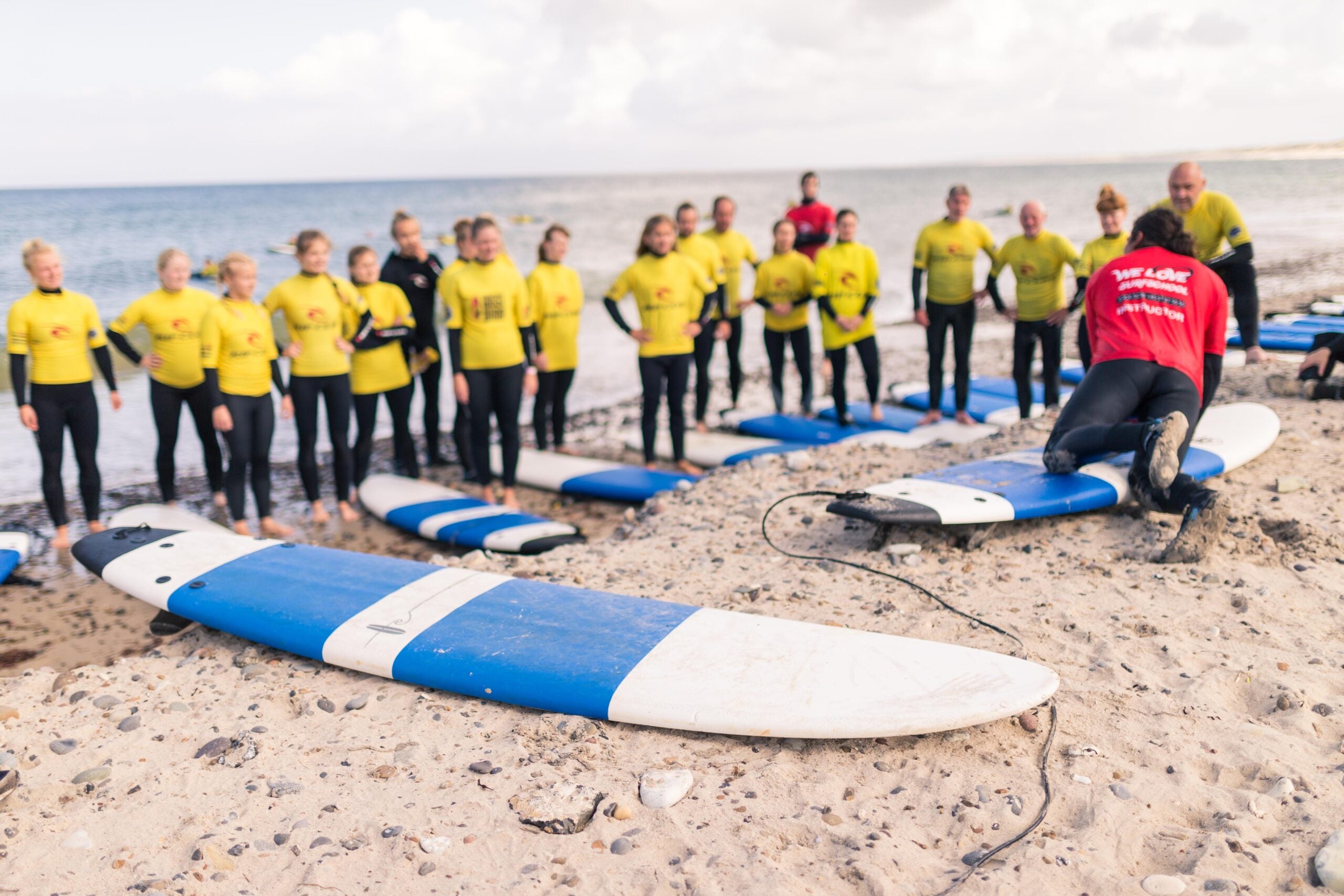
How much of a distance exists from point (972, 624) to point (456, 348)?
3542 mm

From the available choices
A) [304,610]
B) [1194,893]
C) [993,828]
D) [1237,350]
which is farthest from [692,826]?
[1237,350]

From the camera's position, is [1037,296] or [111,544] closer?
[111,544]

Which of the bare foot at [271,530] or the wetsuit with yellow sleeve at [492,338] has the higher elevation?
the wetsuit with yellow sleeve at [492,338]

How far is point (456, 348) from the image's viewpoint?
550 centimetres

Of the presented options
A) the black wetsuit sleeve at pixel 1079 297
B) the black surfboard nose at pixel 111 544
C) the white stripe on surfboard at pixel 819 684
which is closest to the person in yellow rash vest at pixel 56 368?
the black surfboard nose at pixel 111 544

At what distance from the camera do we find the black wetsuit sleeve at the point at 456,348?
548cm

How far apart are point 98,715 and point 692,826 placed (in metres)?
2.01

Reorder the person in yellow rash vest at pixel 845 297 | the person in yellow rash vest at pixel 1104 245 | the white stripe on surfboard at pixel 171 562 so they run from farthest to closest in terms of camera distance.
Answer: the person in yellow rash vest at pixel 845 297 < the person in yellow rash vest at pixel 1104 245 < the white stripe on surfboard at pixel 171 562

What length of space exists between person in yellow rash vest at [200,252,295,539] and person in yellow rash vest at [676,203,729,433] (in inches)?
116

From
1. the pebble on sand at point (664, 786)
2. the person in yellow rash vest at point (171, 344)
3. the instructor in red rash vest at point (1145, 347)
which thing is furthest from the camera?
the person in yellow rash vest at point (171, 344)

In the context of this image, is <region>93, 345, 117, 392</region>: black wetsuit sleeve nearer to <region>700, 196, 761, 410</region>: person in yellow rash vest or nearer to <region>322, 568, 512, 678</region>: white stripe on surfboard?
<region>322, 568, 512, 678</region>: white stripe on surfboard

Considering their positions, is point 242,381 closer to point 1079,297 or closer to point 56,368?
point 56,368

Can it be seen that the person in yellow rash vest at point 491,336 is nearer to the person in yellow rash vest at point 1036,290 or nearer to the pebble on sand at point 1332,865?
the person in yellow rash vest at point 1036,290

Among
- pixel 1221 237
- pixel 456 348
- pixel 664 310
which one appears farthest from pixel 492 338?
pixel 1221 237
